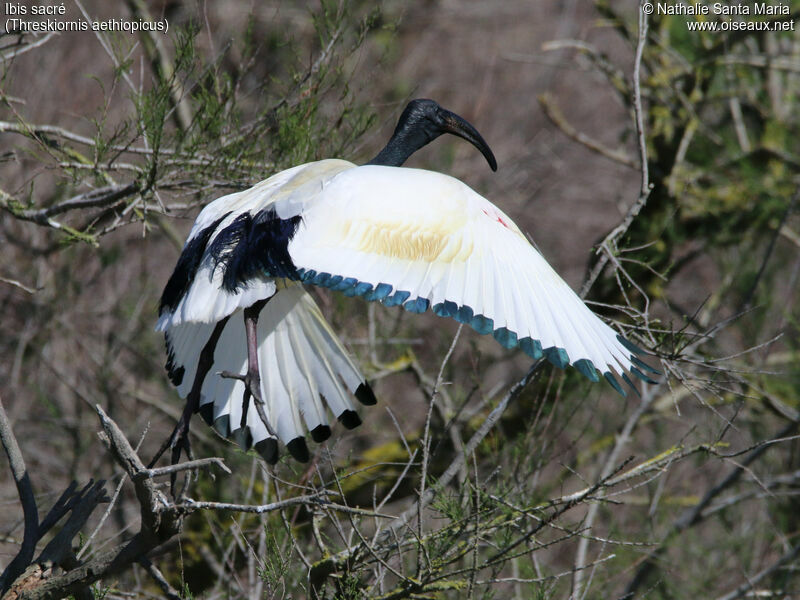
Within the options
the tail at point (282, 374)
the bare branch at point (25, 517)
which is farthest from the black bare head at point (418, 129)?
the bare branch at point (25, 517)

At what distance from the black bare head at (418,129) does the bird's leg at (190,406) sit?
40.7 inches

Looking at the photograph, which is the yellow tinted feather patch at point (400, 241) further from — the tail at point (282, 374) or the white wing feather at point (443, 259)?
the tail at point (282, 374)

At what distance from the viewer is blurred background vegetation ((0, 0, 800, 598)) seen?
3.23 m

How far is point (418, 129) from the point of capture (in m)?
4.09

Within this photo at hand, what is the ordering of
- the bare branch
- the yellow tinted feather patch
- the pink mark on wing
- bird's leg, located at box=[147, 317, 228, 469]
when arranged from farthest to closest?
bird's leg, located at box=[147, 317, 228, 469] → the pink mark on wing → the yellow tinted feather patch → the bare branch

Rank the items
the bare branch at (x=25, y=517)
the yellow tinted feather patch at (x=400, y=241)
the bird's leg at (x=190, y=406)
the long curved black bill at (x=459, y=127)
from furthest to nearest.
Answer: the long curved black bill at (x=459, y=127)
the bird's leg at (x=190, y=406)
the yellow tinted feather patch at (x=400, y=241)
the bare branch at (x=25, y=517)

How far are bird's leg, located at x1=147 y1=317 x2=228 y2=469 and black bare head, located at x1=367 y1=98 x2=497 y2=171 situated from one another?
3.39 feet

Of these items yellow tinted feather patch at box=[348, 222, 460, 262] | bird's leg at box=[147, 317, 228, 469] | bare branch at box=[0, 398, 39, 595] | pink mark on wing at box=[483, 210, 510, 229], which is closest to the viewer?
bare branch at box=[0, 398, 39, 595]

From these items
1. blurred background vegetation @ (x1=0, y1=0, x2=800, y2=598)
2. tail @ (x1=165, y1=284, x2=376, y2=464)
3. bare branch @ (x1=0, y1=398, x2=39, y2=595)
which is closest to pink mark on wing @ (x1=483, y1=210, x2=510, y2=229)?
blurred background vegetation @ (x1=0, y1=0, x2=800, y2=598)

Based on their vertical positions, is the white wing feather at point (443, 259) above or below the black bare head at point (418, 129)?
below

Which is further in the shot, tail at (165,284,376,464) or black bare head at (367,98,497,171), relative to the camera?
black bare head at (367,98,497,171)

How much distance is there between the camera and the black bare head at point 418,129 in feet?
13.4

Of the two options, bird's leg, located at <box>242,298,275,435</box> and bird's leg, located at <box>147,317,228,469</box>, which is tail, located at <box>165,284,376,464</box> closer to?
bird's leg, located at <box>147,317,228,469</box>

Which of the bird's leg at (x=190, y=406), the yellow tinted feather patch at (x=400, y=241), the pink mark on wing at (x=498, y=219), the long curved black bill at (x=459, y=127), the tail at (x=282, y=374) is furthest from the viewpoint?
the long curved black bill at (x=459, y=127)
